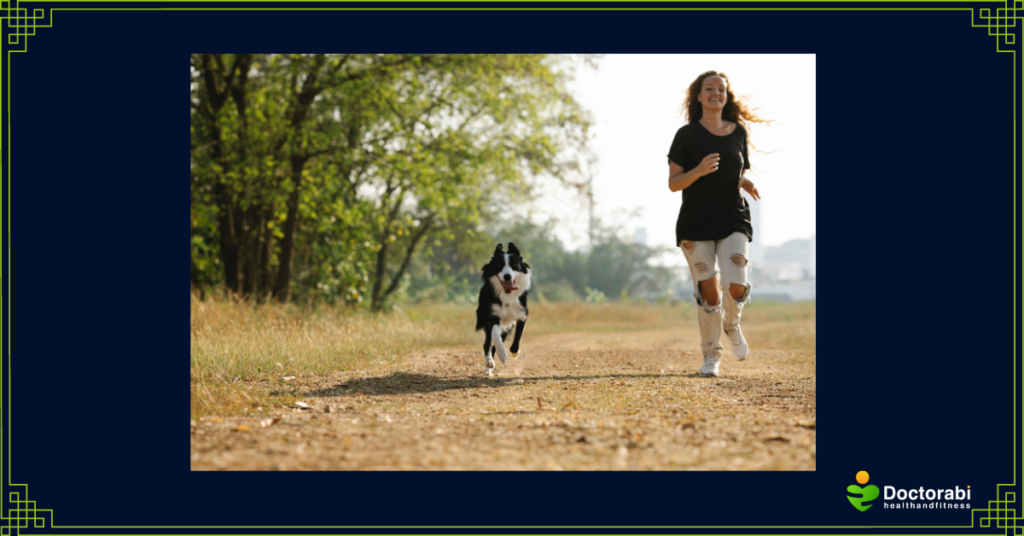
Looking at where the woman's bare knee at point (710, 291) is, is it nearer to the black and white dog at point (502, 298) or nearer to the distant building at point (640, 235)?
the black and white dog at point (502, 298)

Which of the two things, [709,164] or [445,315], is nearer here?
[709,164]

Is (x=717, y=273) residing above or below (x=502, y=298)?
above

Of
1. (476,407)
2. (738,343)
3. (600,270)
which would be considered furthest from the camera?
(600,270)

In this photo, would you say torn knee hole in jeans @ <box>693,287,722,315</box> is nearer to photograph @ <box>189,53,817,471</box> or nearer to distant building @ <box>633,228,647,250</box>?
photograph @ <box>189,53,817,471</box>

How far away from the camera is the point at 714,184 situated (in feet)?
18.5

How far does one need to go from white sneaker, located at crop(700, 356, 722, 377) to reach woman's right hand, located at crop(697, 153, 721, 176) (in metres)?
1.64

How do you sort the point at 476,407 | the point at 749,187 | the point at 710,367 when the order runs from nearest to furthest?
the point at 476,407 → the point at 749,187 → the point at 710,367

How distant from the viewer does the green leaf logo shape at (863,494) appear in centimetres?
283

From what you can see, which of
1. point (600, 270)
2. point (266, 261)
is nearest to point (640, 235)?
point (600, 270)

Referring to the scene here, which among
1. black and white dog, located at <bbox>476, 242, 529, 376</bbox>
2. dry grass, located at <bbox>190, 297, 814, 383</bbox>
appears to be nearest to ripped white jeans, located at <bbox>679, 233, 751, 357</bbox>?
black and white dog, located at <bbox>476, 242, 529, 376</bbox>

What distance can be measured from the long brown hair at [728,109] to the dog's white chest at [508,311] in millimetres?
2202

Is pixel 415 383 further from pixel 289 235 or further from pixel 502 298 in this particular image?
pixel 289 235

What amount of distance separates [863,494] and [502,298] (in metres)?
4.09

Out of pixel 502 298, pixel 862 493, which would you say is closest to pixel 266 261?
pixel 502 298
